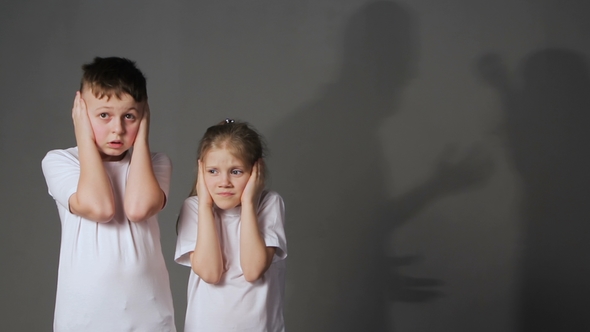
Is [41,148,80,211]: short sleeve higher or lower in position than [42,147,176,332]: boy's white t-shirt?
higher

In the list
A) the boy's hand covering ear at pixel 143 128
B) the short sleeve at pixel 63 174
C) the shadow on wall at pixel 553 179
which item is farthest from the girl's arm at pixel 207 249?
the shadow on wall at pixel 553 179

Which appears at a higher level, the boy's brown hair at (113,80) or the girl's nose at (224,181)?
the boy's brown hair at (113,80)

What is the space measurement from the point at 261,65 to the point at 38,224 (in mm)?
1209

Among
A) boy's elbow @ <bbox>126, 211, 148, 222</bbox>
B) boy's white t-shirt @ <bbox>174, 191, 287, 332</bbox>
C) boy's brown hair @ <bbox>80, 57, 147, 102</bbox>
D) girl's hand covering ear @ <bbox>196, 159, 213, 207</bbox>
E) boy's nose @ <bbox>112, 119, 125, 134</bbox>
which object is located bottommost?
boy's white t-shirt @ <bbox>174, 191, 287, 332</bbox>

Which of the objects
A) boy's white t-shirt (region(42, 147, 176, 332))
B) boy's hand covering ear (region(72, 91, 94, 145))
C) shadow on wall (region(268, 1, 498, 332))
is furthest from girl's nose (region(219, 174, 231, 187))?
shadow on wall (region(268, 1, 498, 332))

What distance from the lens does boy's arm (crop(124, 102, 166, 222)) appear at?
1715 mm

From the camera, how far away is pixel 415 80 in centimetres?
288

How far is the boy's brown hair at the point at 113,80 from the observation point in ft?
5.67

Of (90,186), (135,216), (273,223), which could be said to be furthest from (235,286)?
(90,186)

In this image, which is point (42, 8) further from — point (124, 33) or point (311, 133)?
point (311, 133)

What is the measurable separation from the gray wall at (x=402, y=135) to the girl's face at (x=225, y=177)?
104 cm

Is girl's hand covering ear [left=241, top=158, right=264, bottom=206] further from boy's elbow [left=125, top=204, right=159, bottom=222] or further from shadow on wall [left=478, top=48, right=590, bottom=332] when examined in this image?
shadow on wall [left=478, top=48, right=590, bottom=332]

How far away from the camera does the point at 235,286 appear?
184cm

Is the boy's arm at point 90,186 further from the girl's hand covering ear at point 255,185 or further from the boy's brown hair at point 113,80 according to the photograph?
the girl's hand covering ear at point 255,185
